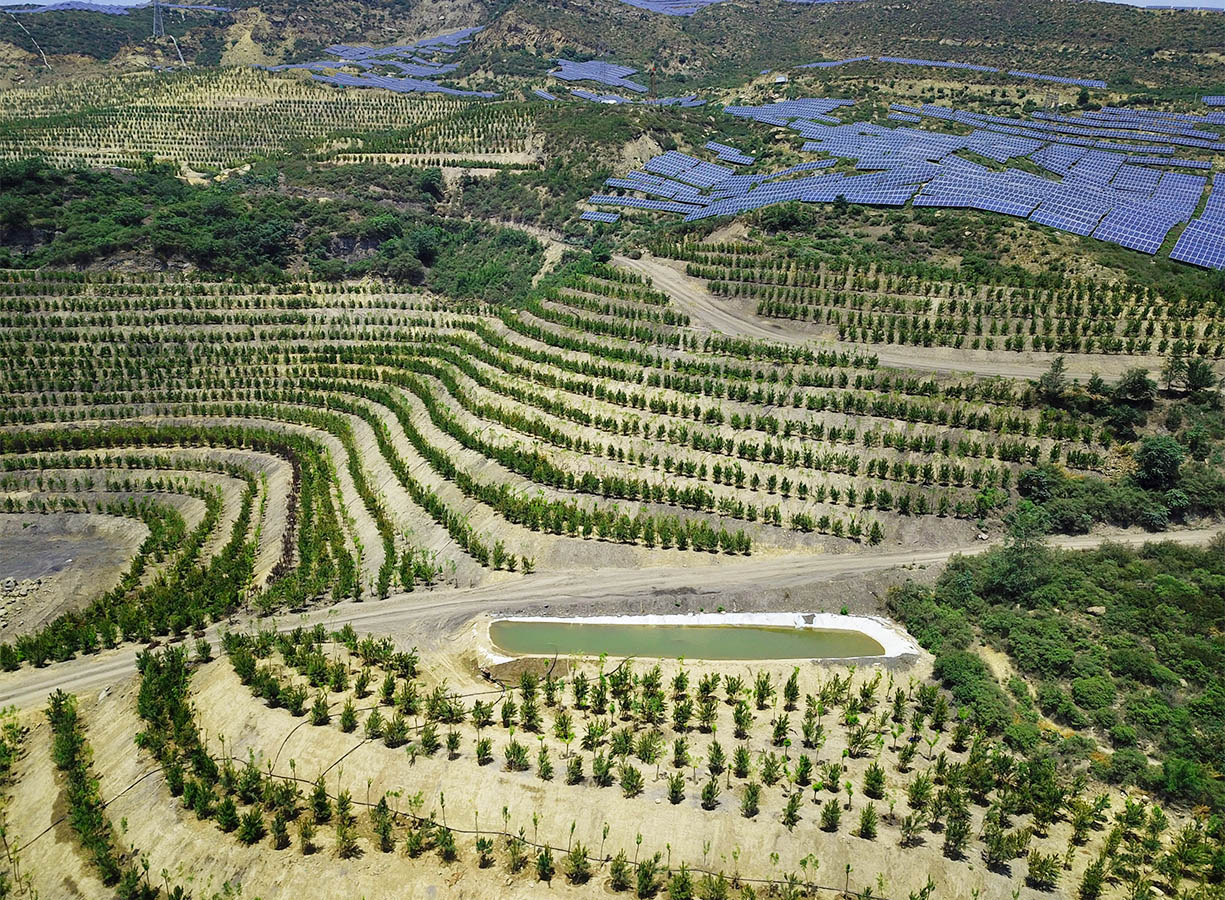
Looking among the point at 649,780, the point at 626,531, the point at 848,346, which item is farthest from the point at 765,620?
the point at 848,346

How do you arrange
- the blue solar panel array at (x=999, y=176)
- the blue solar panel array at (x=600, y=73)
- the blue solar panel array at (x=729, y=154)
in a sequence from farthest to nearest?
the blue solar panel array at (x=600, y=73) → the blue solar panel array at (x=729, y=154) → the blue solar panel array at (x=999, y=176)

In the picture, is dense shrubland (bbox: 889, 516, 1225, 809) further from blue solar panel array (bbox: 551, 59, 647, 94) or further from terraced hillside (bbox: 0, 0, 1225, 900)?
blue solar panel array (bbox: 551, 59, 647, 94)

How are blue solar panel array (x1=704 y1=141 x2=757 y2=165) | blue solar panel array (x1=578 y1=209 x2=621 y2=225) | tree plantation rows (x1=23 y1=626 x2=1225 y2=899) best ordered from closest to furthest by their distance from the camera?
tree plantation rows (x1=23 y1=626 x2=1225 y2=899)
blue solar panel array (x1=578 y1=209 x2=621 y2=225)
blue solar panel array (x1=704 y1=141 x2=757 y2=165)

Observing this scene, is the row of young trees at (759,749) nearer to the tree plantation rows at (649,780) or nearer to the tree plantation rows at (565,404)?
the tree plantation rows at (649,780)

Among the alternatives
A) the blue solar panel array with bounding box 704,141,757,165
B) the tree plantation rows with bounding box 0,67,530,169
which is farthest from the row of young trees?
the tree plantation rows with bounding box 0,67,530,169

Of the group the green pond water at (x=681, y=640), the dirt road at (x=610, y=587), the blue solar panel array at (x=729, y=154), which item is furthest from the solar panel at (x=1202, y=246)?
the green pond water at (x=681, y=640)

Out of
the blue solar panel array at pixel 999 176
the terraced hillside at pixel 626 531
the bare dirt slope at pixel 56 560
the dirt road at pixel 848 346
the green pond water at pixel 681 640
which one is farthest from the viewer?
the blue solar panel array at pixel 999 176

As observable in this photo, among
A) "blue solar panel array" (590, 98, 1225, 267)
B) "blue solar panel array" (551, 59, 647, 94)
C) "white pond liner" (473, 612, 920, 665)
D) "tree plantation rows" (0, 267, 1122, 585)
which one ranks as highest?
"blue solar panel array" (551, 59, 647, 94)

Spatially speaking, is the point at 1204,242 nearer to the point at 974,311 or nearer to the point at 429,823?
the point at 974,311

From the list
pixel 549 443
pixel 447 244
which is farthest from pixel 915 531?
pixel 447 244
